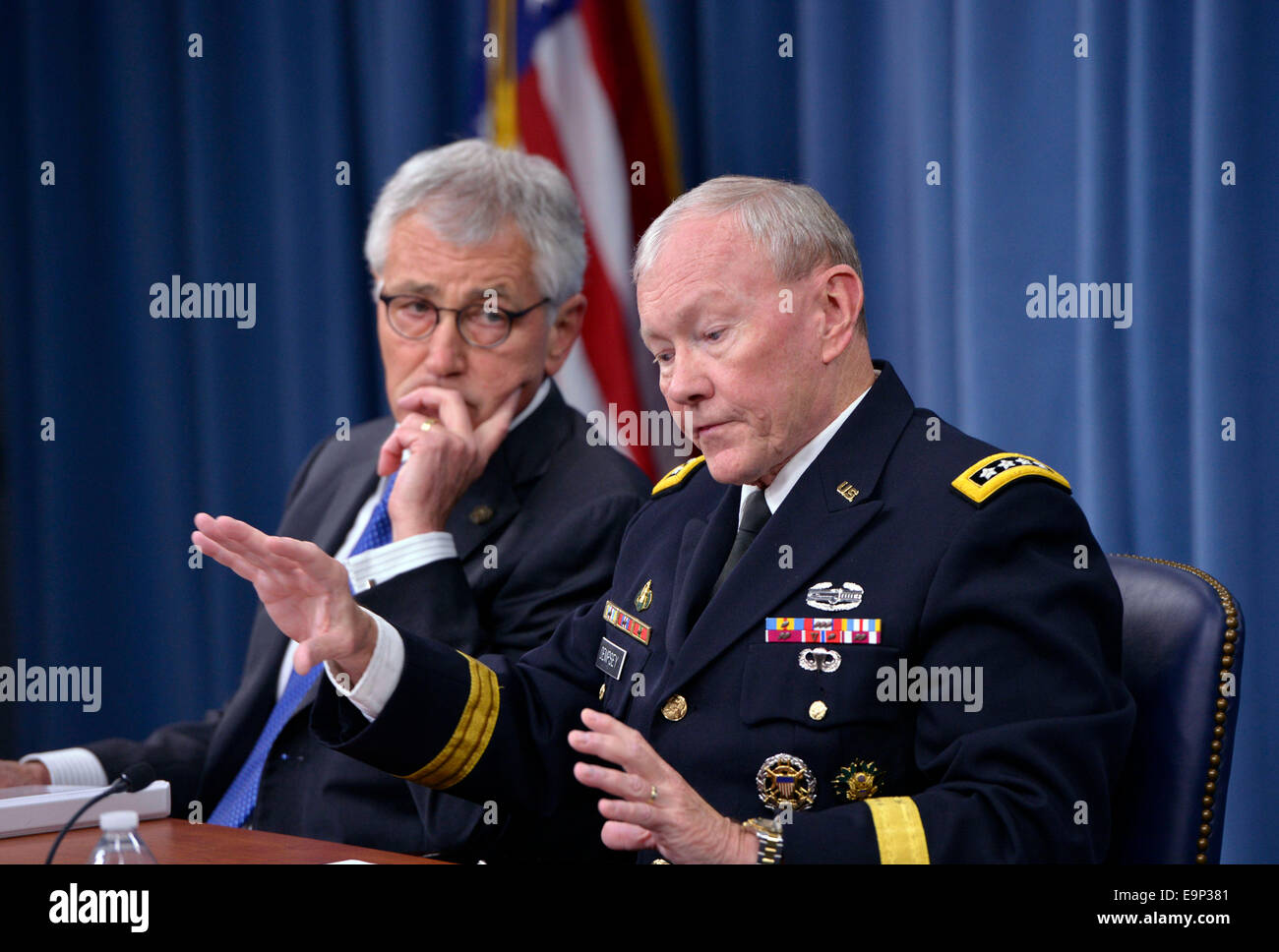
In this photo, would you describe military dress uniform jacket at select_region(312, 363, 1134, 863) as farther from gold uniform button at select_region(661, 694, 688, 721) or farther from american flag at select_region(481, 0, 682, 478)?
american flag at select_region(481, 0, 682, 478)

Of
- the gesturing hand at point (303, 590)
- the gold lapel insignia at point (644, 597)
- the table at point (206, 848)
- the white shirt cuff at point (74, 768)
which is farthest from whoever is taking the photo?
the white shirt cuff at point (74, 768)

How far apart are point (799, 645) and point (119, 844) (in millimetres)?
763

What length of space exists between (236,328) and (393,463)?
165 cm

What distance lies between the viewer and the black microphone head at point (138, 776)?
1569 millimetres

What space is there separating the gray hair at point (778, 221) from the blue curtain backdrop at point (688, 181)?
37.1 inches

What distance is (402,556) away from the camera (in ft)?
6.93

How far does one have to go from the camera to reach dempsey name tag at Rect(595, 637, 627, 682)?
1785 mm

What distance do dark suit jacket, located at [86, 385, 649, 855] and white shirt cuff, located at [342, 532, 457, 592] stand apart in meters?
0.02

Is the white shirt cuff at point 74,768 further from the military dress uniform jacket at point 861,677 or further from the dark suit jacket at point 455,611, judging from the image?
the military dress uniform jacket at point 861,677

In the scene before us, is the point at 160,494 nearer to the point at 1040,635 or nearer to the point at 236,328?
the point at 236,328

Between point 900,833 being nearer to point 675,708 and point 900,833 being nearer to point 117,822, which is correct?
point 675,708

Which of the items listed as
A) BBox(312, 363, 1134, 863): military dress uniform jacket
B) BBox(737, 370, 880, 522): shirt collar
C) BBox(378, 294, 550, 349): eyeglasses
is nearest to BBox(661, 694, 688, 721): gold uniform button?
BBox(312, 363, 1134, 863): military dress uniform jacket

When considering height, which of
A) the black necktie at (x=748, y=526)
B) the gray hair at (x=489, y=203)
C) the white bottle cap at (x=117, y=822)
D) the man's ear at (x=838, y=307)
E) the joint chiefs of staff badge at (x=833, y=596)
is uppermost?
the gray hair at (x=489, y=203)

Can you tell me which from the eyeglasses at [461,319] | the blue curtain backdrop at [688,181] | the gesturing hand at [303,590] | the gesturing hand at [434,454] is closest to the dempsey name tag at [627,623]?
the gesturing hand at [303,590]
